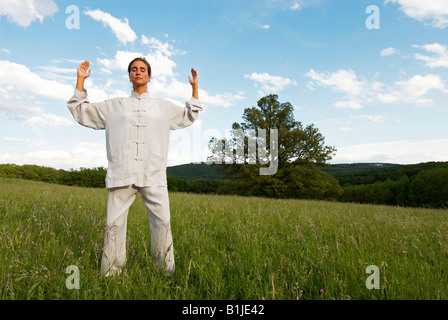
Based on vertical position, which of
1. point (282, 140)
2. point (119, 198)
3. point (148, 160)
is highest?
point (282, 140)

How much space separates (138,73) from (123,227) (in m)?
1.76

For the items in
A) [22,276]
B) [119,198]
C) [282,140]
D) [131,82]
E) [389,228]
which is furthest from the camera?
[282,140]

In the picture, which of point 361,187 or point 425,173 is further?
point 361,187

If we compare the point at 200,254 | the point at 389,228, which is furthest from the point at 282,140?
the point at 200,254

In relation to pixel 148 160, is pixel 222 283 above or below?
below

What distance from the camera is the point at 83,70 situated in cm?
309

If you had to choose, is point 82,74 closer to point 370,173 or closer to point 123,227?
point 123,227

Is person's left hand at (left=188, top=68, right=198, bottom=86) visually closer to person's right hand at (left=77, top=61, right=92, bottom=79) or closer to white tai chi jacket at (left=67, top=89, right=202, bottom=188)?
white tai chi jacket at (left=67, top=89, right=202, bottom=188)

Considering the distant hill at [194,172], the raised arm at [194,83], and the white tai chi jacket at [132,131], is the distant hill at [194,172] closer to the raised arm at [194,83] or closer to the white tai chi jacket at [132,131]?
the raised arm at [194,83]

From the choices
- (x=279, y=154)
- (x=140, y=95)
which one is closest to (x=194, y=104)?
(x=140, y=95)

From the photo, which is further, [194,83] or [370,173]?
[370,173]

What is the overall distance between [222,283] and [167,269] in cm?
67
